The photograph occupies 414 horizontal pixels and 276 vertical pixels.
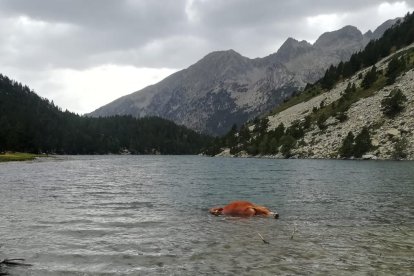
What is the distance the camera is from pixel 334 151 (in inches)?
4360

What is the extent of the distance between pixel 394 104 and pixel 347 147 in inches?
702

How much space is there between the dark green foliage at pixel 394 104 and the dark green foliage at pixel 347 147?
39.3 ft

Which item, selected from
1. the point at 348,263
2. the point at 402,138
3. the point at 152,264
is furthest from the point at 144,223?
the point at 402,138

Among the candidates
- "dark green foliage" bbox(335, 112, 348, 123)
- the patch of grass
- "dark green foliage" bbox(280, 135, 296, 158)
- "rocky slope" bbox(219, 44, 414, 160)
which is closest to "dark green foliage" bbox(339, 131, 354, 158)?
"rocky slope" bbox(219, 44, 414, 160)

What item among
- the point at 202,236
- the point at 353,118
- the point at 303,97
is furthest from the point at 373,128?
the point at 202,236

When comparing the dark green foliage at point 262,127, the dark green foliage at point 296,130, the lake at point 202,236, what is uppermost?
the dark green foliage at point 262,127

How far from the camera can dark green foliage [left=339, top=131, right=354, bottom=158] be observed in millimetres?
103688

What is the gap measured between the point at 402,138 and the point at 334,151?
19.3 meters

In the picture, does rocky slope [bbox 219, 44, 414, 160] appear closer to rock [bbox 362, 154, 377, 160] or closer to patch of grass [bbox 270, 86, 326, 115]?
rock [bbox 362, 154, 377, 160]

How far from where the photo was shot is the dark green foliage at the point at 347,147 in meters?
104

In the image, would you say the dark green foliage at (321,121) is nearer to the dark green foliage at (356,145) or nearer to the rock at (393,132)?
the dark green foliage at (356,145)

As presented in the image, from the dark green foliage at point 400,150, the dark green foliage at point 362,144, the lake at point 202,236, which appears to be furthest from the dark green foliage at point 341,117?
the lake at point 202,236

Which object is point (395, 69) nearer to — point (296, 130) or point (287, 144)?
point (296, 130)

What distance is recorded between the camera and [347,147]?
10512 centimetres
